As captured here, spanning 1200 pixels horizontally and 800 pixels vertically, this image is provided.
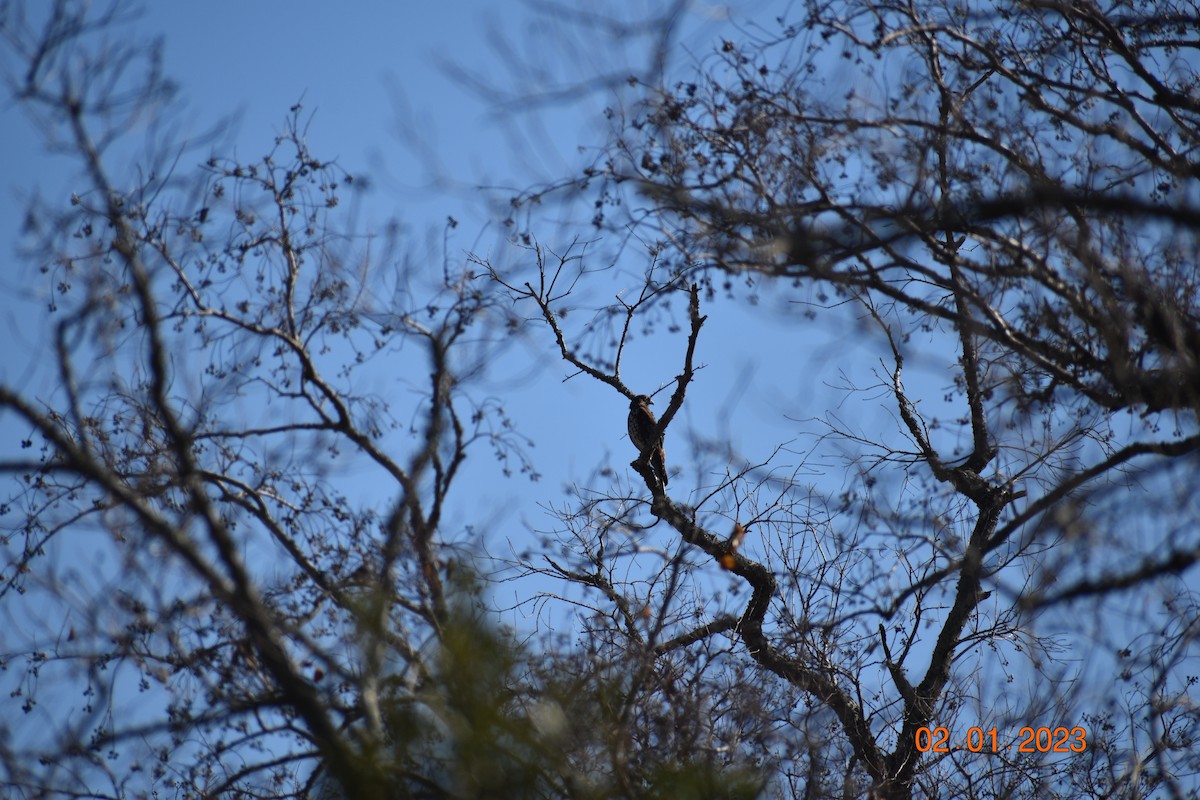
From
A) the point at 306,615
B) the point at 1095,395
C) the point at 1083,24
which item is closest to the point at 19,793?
the point at 306,615

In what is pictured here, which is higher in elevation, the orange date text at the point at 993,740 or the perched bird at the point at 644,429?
the perched bird at the point at 644,429

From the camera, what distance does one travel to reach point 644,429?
19.6ft

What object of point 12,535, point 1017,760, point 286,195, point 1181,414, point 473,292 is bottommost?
point 1017,760

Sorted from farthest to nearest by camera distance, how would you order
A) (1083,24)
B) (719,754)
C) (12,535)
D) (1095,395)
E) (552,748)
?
(12,535) < (1083,24) < (719,754) < (1095,395) < (552,748)

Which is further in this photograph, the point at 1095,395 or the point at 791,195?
the point at 791,195

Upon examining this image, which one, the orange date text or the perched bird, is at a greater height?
the perched bird

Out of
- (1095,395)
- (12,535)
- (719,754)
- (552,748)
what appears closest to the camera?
(552,748)

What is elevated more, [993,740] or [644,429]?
[644,429]

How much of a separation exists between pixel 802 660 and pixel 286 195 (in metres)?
4.81

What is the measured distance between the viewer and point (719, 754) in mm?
4652

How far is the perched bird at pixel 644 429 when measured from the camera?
5.91 metres

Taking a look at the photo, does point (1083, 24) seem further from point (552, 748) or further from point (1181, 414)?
point (552, 748)

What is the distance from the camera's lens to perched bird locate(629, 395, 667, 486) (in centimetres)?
591

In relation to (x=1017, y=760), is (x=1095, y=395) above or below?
above
